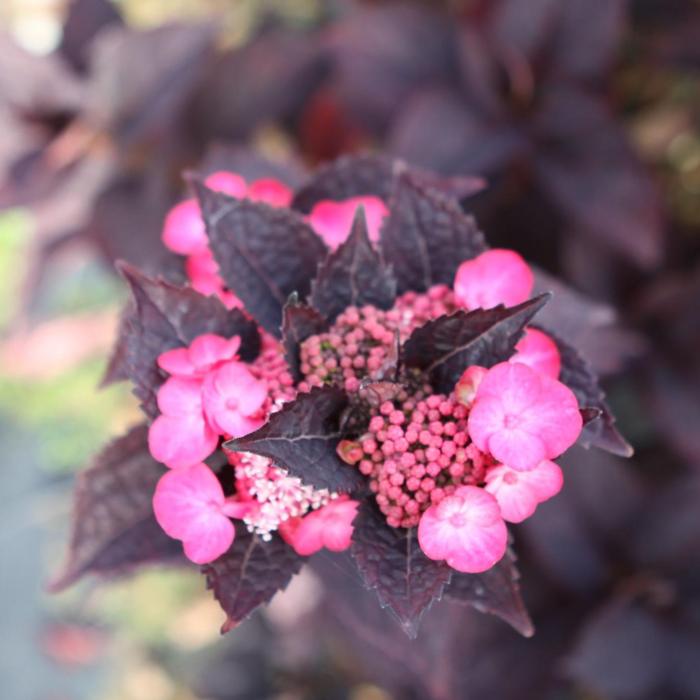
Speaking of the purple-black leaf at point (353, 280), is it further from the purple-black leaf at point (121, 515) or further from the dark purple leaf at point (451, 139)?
the dark purple leaf at point (451, 139)

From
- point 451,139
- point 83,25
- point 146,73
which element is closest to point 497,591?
point 451,139

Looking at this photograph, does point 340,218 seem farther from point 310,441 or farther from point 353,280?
point 310,441

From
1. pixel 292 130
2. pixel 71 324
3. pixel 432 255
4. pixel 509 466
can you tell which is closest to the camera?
pixel 509 466

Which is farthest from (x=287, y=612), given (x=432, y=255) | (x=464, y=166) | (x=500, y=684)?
(x=432, y=255)

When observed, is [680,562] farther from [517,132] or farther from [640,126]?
[640,126]

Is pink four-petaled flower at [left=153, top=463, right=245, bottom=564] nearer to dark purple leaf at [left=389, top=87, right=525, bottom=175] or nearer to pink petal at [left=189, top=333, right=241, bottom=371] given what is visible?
pink petal at [left=189, top=333, right=241, bottom=371]

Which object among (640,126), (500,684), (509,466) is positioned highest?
(509,466)
